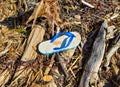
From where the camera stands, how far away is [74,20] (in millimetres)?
4277

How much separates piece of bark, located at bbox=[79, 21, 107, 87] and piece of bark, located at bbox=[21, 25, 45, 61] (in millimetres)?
580

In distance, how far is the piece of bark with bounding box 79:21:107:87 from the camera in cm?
372

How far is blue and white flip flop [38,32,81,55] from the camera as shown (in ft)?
12.9

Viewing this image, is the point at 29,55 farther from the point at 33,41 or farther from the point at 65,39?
the point at 65,39

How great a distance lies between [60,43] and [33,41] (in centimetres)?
29

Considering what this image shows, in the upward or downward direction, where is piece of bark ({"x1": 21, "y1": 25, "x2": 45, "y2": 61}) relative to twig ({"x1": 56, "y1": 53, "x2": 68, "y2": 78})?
upward

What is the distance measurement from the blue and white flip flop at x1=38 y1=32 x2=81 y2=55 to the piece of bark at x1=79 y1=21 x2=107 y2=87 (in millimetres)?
216

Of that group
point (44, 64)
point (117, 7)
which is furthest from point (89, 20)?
point (44, 64)

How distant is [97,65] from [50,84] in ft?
1.74

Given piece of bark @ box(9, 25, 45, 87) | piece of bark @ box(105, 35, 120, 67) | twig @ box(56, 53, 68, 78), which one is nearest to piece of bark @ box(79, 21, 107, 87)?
piece of bark @ box(105, 35, 120, 67)

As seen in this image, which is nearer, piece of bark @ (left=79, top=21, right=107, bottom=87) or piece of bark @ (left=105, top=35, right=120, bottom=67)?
piece of bark @ (left=79, top=21, right=107, bottom=87)

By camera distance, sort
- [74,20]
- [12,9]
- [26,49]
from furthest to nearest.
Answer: [12,9] < [74,20] < [26,49]

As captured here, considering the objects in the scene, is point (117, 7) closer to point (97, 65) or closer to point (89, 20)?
point (89, 20)

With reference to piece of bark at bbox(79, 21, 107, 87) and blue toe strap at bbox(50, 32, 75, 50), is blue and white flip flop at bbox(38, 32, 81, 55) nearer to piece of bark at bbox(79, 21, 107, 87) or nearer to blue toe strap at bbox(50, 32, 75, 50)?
blue toe strap at bbox(50, 32, 75, 50)
